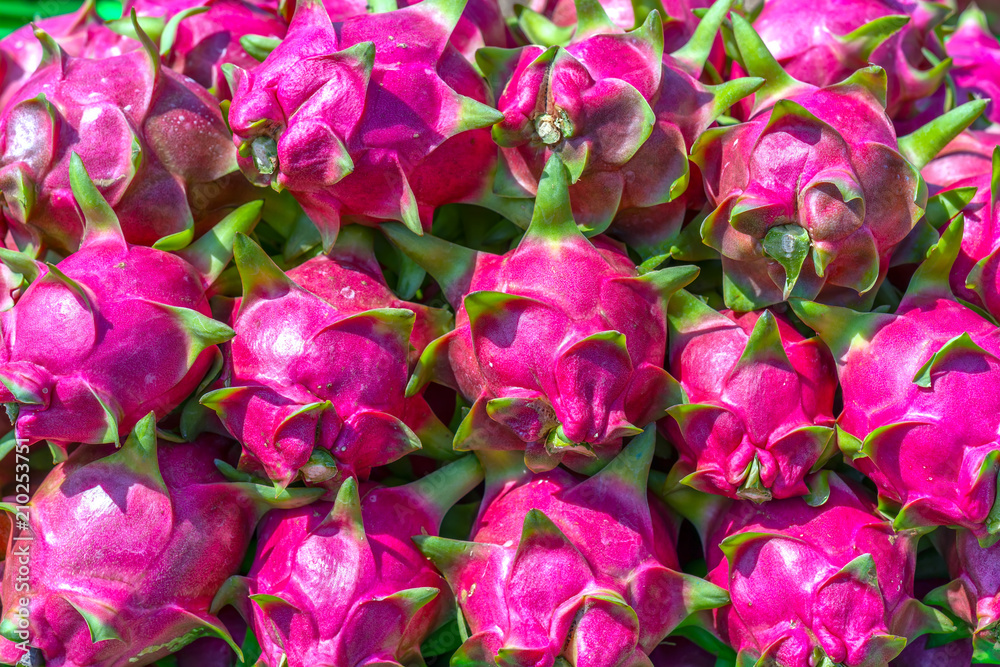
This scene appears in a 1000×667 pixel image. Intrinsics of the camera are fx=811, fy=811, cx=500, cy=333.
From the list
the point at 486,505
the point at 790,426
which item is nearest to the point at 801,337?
the point at 790,426

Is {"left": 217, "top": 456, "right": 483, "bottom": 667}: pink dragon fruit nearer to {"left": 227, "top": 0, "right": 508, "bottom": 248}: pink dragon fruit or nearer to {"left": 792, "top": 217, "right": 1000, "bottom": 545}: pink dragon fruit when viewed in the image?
{"left": 227, "top": 0, "right": 508, "bottom": 248}: pink dragon fruit

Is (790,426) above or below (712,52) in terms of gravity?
below

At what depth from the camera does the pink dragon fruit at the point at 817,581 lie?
161 cm

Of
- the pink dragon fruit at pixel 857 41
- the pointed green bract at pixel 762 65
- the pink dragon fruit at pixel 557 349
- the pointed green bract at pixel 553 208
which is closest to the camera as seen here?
the pink dragon fruit at pixel 557 349

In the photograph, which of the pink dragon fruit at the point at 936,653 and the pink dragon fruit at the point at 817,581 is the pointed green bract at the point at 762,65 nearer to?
the pink dragon fruit at the point at 817,581

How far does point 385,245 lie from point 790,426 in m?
1.04

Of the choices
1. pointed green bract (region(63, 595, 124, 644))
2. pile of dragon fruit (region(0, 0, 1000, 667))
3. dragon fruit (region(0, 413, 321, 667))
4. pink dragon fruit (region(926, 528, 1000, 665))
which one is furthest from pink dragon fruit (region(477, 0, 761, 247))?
pointed green bract (region(63, 595, 124, 644))

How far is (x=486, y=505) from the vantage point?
6.07 ft

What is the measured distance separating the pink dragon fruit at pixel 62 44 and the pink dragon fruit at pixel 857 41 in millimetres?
1681

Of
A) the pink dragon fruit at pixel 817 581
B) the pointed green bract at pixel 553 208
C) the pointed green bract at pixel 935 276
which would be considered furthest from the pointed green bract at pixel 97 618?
the pointed green bract at pixel 935 276

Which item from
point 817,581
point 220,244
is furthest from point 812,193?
point 220,244

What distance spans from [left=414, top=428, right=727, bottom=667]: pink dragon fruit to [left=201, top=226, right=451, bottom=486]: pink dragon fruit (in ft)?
0.86

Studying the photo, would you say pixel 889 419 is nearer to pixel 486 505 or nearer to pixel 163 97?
pixel 486 505

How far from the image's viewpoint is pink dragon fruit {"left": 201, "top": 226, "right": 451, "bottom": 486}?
62.5 inches
